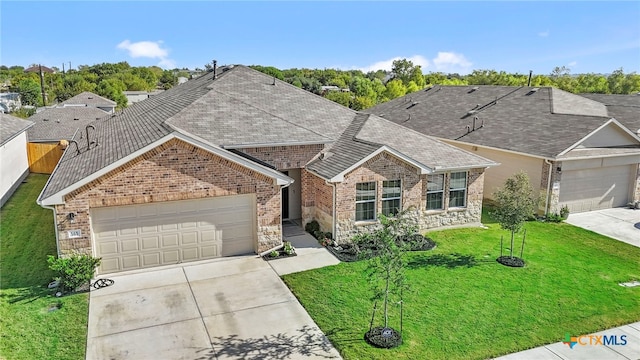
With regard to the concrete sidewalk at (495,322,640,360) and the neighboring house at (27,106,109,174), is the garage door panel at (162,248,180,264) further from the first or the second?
the neighboring house at (27,106,109,174)

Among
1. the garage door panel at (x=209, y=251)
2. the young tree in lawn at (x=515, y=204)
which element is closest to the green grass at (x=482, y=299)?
the young tree in lawn at (x=515, y=204)

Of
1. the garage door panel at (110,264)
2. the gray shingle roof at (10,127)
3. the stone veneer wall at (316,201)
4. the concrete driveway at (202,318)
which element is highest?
the gray shingle roof at (10,127)

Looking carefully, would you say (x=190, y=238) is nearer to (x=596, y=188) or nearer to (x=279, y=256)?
(x=279, y=256)

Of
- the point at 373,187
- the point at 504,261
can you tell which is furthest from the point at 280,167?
the point at 504,261

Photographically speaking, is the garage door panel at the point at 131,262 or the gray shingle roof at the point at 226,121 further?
the gray shingle roof at the point at 226,121

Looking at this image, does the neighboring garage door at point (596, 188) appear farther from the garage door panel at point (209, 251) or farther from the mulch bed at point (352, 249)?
the garage door panel at point (209, 251)

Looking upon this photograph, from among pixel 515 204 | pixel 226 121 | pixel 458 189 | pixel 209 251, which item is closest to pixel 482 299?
pixel 515 204
